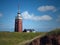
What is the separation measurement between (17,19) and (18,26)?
1415 millimetres

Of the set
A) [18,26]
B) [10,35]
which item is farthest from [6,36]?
[18,26]

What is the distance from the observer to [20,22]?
27609 millimetres

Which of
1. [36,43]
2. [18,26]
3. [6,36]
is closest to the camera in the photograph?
[36,43]

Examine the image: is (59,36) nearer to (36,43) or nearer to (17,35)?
(36,43)

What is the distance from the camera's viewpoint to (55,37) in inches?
318

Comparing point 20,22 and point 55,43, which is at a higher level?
point 20,22

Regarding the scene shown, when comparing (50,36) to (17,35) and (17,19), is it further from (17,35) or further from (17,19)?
(17,19)

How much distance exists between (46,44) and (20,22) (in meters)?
19.5

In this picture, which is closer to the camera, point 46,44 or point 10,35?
point 46,44

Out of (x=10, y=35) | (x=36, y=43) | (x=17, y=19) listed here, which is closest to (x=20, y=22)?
(x=17, y=19)

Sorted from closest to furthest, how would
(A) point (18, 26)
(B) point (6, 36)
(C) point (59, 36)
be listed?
(C) point (59, 36) < (B) point (6, 36) < (A) point (18, 26)

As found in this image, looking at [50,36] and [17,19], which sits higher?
[17,19]

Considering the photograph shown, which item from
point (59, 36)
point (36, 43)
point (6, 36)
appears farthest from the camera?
point (6, 36)

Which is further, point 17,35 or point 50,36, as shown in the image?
point 17,35
